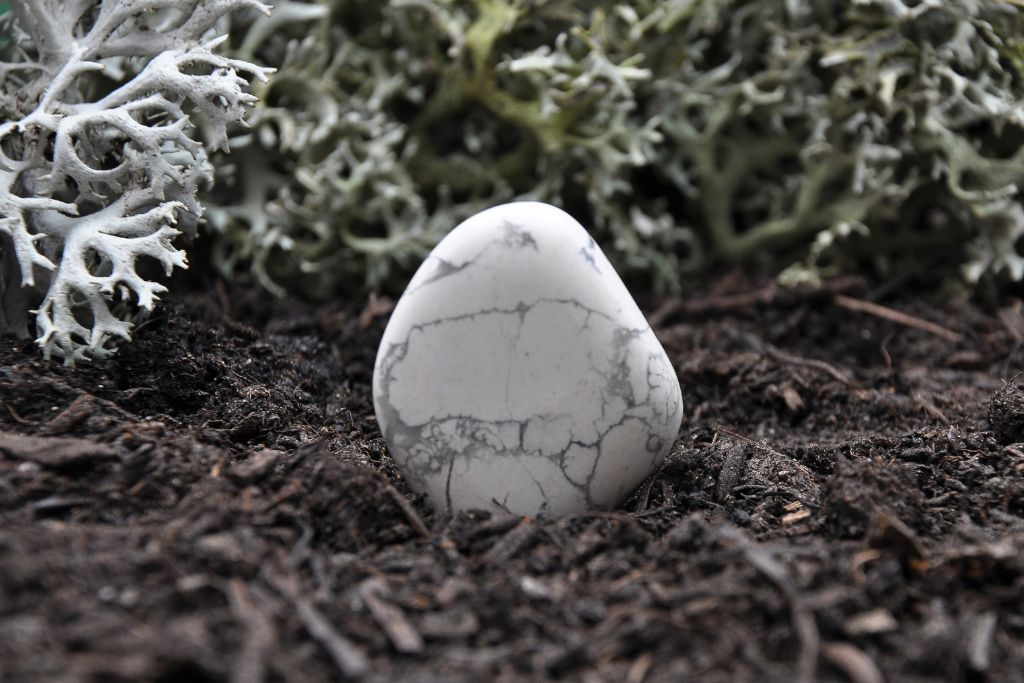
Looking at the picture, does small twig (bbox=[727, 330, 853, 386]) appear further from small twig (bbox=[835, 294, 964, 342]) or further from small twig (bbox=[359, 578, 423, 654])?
small twig (bbox=[359, 578, 423, 654])

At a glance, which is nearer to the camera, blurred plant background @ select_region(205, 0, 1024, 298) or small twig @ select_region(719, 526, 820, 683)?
small twig @ select_region(719, 526, 820, 683)

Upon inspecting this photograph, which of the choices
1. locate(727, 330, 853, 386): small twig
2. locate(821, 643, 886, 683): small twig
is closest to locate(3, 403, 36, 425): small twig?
locate(821, 643, 886, 683): small twig

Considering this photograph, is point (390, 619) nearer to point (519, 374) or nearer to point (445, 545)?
point (445, 545)

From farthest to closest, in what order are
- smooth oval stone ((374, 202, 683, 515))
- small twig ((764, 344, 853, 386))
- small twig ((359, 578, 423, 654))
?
1. small twig ((764, 344, 853, 386))
2. smooth oval stone ((374, 202, 683, 515))
3. small twig ((359, 578, 423, 654))

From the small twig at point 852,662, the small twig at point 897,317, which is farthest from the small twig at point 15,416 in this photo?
the small twig at point 897,317

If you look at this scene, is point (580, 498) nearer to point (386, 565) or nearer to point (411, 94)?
point (386, 565)

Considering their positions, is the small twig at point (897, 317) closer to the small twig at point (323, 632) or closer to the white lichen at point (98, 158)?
the white lichen at point (98, 158)

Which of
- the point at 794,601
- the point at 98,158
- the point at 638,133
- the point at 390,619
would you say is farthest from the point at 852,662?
the point at 638,133
